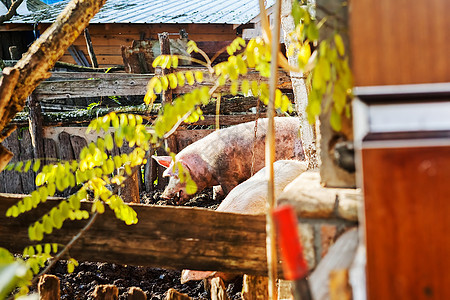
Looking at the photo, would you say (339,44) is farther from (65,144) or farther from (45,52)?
(65,144)

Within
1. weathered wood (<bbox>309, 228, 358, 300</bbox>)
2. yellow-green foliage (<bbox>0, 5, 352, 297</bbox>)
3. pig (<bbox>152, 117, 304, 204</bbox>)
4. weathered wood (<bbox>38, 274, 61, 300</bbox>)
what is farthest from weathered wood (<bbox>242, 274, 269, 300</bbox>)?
pig (<bbox>152, 117, 304, 204</bbox>)

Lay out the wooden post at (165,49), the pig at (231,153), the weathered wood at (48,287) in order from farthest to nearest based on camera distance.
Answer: the wooden post at (165,49), the pig at (231,153), the weathered wood at (48,287)

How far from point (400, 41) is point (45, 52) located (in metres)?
1.90

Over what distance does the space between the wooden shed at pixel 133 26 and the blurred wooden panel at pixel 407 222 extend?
11.5m

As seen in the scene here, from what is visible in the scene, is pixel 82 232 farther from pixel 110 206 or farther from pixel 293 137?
pixel 293 137

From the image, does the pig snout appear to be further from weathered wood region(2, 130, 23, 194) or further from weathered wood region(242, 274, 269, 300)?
weathered wood region(242, 274, 269, 300)

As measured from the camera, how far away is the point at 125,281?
14.5 feet

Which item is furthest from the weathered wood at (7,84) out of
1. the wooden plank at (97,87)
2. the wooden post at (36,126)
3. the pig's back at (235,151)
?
the wooden post at (36,126)

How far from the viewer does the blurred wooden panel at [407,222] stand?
111cm

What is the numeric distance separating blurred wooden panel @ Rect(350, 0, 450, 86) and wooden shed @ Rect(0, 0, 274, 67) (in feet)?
37.4

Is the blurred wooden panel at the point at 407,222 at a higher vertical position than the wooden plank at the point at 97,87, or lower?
lower

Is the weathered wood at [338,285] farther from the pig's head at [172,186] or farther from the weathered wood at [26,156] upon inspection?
the weathered wood at [26,156]

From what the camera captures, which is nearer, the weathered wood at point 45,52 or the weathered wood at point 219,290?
the weathered wood at point 45,52

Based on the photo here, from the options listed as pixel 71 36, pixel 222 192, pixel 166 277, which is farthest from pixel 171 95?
pixel 71 36
